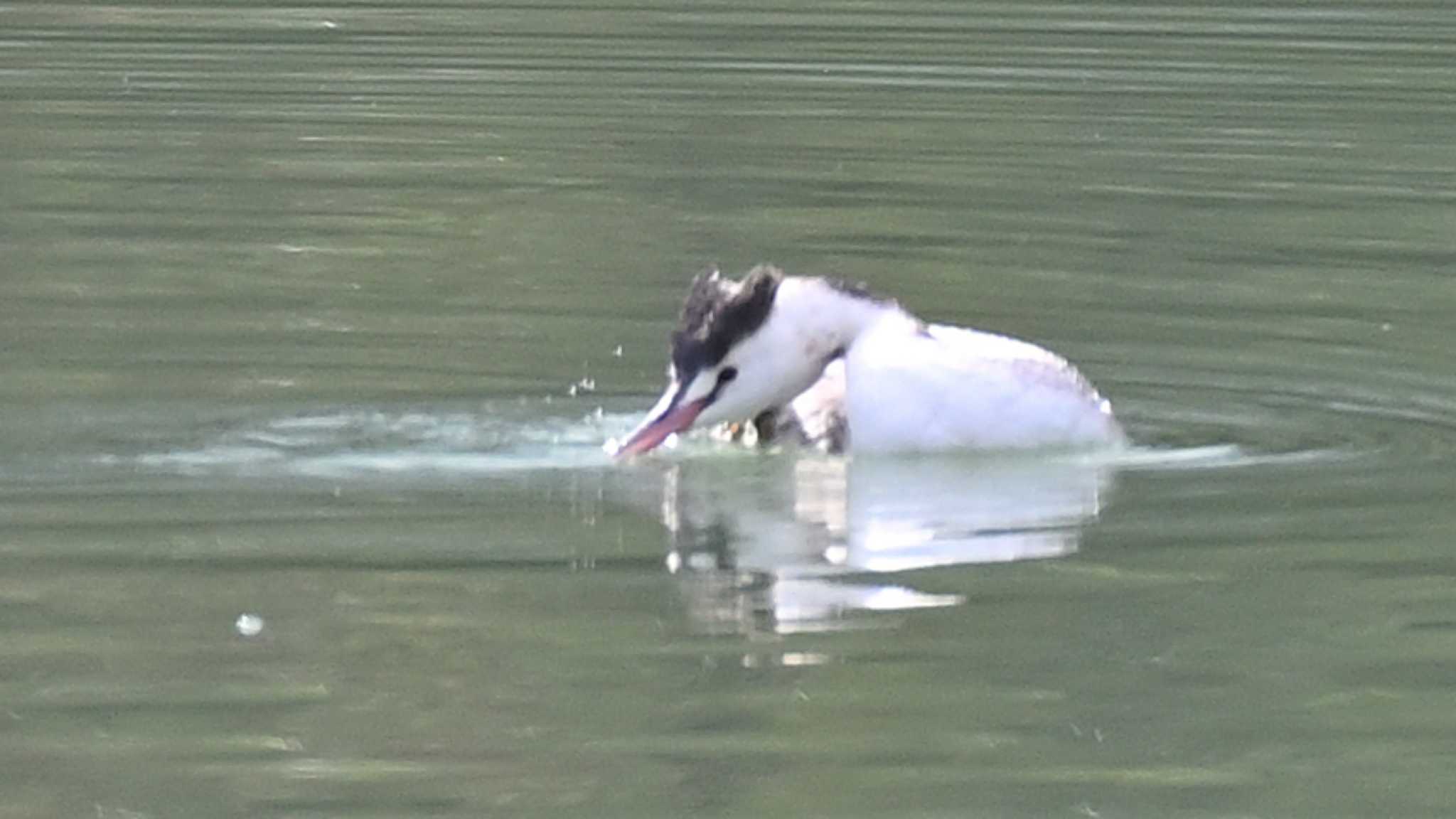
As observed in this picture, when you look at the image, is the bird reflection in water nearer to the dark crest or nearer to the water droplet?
the dark crest

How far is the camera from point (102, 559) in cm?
934

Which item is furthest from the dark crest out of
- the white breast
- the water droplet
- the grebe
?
the water droplet

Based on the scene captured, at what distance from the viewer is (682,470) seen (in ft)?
36.4

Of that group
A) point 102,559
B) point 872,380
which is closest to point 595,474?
point 872,380

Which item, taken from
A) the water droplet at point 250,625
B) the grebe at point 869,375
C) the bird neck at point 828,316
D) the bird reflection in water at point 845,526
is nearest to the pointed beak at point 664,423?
the grebe at point 869,375

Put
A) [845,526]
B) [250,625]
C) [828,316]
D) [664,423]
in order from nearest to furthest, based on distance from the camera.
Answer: [250,625] < [845,526] < [664,423] < [828,316]

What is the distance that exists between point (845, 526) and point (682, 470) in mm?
1063

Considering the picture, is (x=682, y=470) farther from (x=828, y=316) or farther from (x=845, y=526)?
(x=845, y=526)

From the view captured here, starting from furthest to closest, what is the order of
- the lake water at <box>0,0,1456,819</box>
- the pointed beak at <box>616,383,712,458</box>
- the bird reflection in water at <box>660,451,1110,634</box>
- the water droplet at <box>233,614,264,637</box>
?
the pointed beak at <box>616,383,712,458</box> → the bird reflection in water at <box>660,451,1110,634</box> → the water droplet at <box>233,614,264,637</box> → the lake water at <box>0,0,1456,819</box>

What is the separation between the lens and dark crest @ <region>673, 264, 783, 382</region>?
11.1 meters

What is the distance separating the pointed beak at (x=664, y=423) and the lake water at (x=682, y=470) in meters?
0.07

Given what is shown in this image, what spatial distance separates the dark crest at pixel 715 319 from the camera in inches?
436

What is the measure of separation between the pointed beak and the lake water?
7cm

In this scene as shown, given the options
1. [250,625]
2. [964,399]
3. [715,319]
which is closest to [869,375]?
[964,399]
